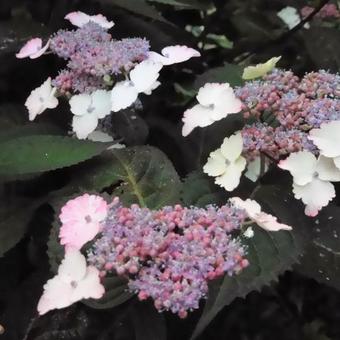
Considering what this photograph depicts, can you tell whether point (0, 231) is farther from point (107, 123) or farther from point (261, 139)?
point (261, 139)

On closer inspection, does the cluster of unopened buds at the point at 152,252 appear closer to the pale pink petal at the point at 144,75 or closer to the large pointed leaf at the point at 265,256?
the large pointed leaf at the point at 265,256

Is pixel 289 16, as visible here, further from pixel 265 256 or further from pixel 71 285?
pixel 71 285

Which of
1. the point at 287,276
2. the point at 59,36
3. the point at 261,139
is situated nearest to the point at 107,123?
the point at 59,36

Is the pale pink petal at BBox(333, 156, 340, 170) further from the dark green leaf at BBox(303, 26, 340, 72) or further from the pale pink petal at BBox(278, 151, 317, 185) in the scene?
the dark green leaf at BBox(303, 26, 340, 72)

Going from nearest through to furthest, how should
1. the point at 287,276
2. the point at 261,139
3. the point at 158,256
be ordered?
the point at 158,256 < the point at 261,139 < the point at 287,276

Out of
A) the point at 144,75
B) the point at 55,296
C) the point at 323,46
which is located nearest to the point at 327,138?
the point at 144,75
